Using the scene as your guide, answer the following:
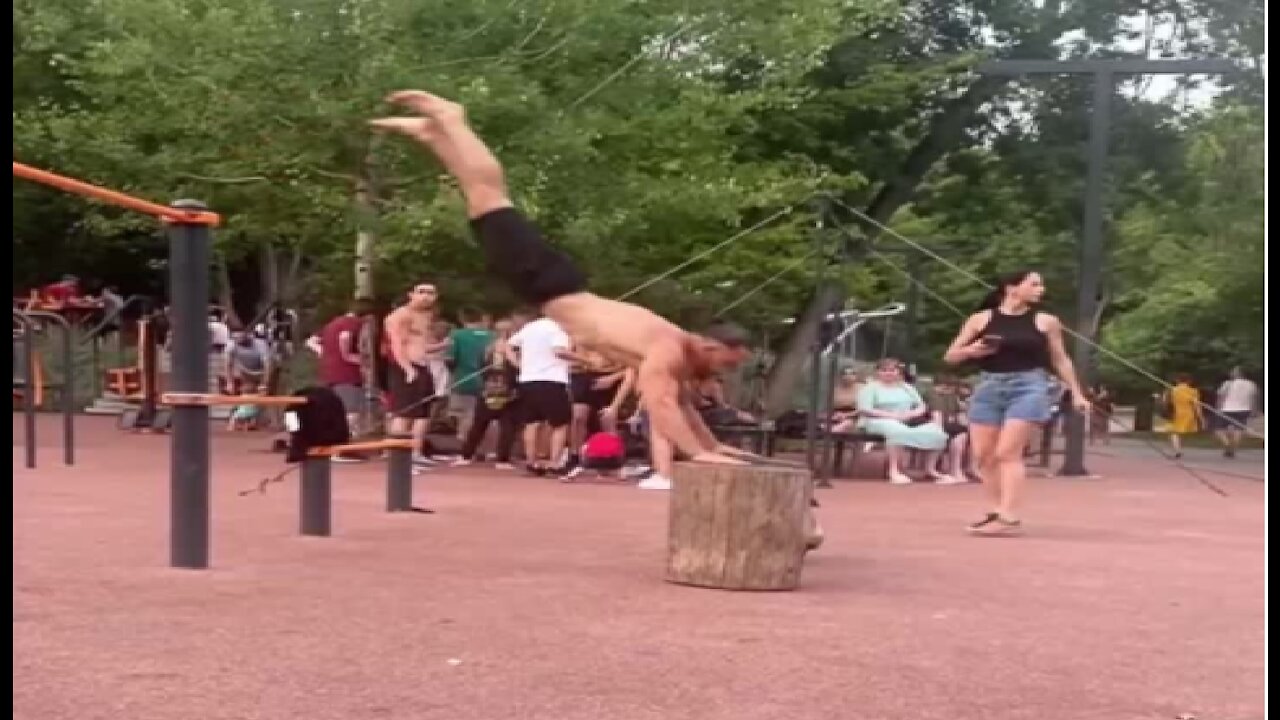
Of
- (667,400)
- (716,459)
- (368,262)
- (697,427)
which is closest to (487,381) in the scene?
(368,262)

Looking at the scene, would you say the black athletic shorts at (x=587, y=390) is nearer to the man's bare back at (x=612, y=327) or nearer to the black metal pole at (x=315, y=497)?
the black metal pole at (x=315, y=497)

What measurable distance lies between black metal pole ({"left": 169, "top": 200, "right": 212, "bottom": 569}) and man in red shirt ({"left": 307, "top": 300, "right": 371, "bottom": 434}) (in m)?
6.34

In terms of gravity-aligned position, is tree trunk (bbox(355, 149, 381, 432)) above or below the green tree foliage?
below

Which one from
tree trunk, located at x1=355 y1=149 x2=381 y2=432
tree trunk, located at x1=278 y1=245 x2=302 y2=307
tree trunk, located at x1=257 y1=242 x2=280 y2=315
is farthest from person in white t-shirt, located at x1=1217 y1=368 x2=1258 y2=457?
tree trunk, located at x1=257 y1=242 x2=280 y2=315

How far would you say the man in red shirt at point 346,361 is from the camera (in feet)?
45.9

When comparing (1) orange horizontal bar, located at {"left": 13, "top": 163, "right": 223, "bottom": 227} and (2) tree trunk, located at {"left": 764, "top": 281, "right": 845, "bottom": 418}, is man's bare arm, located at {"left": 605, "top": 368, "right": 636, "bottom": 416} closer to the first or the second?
(1) orange horizontal bar, located at {"left": 13, "top": 163, "right": 223, "bottom": 227}

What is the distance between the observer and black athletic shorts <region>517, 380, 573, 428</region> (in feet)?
44.6

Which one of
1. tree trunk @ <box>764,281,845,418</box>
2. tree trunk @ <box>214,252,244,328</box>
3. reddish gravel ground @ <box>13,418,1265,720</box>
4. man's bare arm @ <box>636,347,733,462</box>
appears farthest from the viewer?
tree trunk @ <box>214,252,244,328</box>

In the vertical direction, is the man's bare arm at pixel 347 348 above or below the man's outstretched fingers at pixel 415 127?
below

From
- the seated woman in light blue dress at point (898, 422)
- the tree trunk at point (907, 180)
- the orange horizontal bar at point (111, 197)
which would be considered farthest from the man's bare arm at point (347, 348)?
the tree trunk at point (907, 180)

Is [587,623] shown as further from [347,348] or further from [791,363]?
[791,363]

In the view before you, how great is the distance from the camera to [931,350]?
98.3ft

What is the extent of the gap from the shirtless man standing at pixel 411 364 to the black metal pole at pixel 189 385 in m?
5.68

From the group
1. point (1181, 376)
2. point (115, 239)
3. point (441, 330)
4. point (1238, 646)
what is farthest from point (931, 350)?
point (1238, 646)
